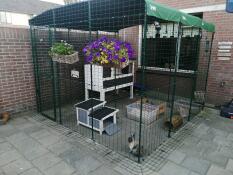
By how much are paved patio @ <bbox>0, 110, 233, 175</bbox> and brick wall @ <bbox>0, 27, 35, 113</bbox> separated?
0.61 metres

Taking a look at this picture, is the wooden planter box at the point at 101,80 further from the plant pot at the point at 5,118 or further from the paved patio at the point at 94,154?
the plant pot at the point at 5,118

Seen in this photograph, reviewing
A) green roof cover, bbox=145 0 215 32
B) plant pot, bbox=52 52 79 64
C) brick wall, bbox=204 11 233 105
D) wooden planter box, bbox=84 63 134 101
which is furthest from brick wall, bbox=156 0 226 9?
plant pot, bbox=52 52 79 64

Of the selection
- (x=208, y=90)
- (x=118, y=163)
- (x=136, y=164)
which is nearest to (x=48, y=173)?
(x=118, y=163)

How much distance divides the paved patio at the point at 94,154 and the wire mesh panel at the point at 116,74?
0.75 feet

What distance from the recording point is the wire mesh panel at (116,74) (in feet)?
10.2

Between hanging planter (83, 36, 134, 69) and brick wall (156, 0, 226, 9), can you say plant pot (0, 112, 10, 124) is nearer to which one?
hanging planter (83, 36, 134, 69)

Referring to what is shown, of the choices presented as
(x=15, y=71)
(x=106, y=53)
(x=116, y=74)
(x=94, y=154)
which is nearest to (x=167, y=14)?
(x=106, y=53)

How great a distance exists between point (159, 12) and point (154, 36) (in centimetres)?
347

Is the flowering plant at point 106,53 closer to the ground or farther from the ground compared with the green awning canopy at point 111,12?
closer to the ground

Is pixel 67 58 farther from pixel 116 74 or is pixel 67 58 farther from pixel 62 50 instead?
pixel 116 74

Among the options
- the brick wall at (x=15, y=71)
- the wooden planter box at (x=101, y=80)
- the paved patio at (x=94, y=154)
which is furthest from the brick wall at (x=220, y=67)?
the brick wall at (x=15, y=71)

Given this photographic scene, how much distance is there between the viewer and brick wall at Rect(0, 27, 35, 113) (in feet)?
12.6

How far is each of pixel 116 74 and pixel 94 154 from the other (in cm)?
268

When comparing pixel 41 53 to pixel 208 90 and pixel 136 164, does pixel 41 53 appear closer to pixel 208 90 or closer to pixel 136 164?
pixel 136 164
